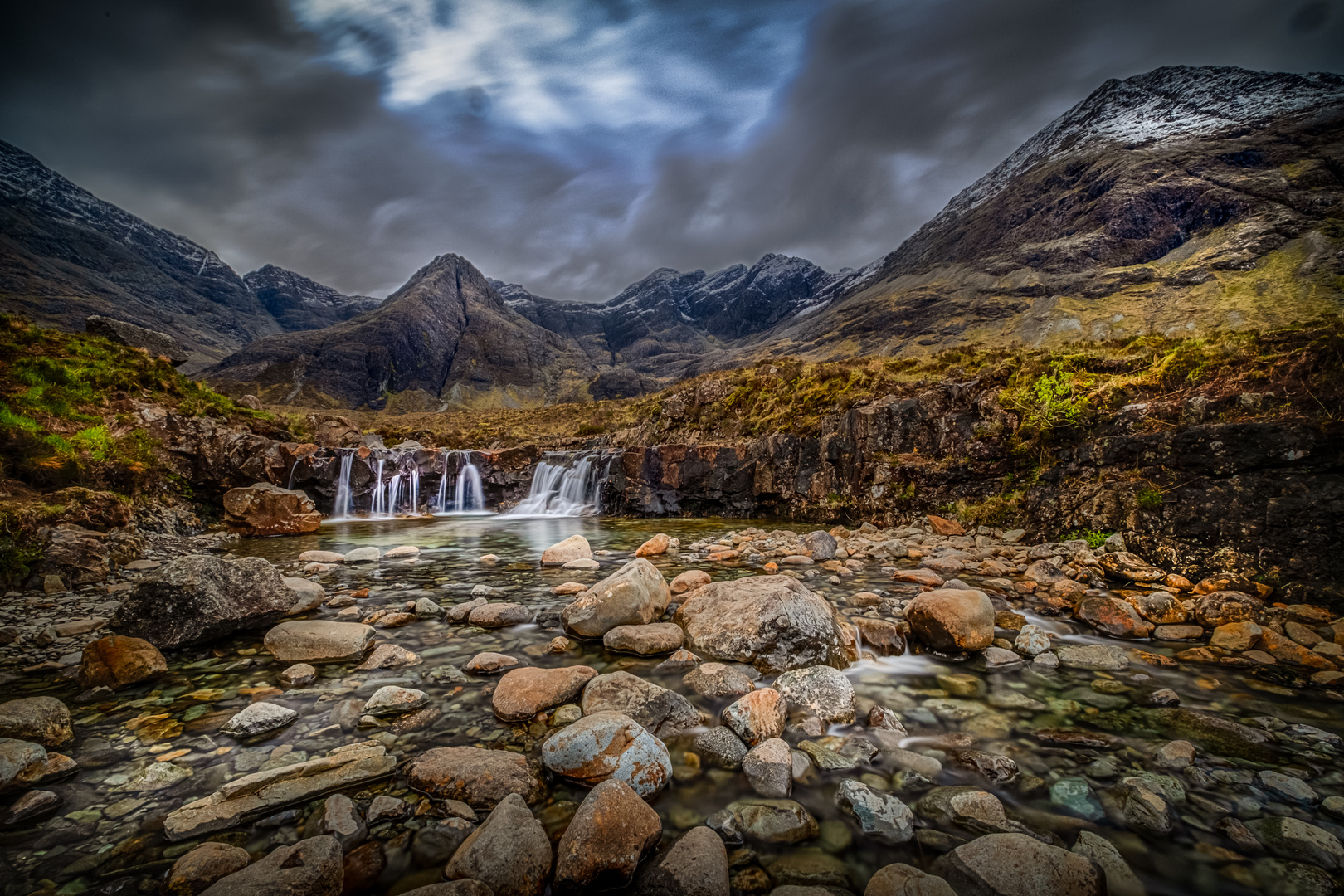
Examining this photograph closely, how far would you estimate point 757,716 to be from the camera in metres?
4.03

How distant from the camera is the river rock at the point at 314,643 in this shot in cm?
534

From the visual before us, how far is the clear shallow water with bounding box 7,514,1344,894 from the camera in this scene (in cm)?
269

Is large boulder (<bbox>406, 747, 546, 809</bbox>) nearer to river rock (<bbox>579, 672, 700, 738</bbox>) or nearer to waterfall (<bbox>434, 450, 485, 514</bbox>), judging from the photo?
river rock (<bbox>579, 672, 700, 738</bbox>)

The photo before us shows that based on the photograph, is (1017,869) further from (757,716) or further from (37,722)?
(37,722)

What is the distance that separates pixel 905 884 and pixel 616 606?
4308 millimetres

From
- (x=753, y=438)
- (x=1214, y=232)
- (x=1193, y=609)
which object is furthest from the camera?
(x=1214, y=232)

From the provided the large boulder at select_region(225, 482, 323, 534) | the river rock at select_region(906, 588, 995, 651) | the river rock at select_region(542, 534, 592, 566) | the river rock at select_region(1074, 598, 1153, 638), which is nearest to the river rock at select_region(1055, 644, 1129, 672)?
the river rock at select_region(1074, 598, 1153, 638)

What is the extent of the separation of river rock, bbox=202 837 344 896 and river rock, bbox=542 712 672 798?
1.36 meters

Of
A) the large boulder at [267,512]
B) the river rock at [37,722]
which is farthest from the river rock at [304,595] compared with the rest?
the large boulder at [267,512]

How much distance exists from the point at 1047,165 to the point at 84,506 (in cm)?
21833

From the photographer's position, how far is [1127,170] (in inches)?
4781

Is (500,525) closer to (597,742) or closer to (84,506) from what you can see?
(84,506)

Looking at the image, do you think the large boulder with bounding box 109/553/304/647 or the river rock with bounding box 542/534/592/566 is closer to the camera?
the large boulder with bounding box 109/553/304/647

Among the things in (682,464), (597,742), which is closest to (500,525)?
(682,464)
